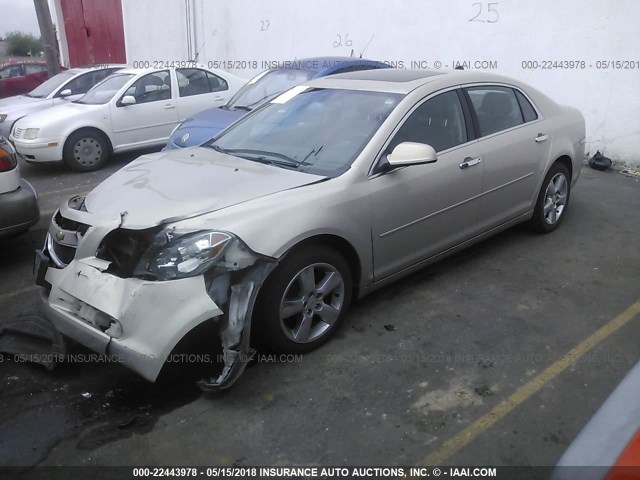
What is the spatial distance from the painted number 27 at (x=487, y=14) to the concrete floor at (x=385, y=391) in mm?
5445

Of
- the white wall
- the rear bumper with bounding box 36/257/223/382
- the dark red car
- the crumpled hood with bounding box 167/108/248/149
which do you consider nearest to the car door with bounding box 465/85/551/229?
the rear bumper with bounding box 36/257/223/382

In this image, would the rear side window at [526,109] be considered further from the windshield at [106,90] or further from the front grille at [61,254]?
the windshield at [106,90]

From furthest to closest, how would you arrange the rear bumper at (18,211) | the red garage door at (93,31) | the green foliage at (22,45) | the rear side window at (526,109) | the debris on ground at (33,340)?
1. the green foliage at (22,45)
2. the red garage door at (93,31)
3. the rear side window at (526,109)
4. the rear bumper at (18,211)
5. the debris on ground at (33,340)

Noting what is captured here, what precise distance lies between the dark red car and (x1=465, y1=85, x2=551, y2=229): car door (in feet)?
41.2

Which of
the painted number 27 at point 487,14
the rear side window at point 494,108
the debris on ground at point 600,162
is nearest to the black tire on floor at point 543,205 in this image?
the rear side window at point 494,108

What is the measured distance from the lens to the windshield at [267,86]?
7.39 m

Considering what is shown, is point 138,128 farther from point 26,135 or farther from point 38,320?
point 38,320

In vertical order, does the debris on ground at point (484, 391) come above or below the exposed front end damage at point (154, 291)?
below

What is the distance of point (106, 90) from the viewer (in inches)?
354

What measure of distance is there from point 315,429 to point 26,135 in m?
7.20

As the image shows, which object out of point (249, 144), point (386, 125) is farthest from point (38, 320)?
point (386, 125)

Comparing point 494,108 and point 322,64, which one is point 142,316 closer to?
point 494,108

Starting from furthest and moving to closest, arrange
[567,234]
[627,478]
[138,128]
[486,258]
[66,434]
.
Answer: [138,128]
[567,234]
[486,258]
[66,434]
[627,478]

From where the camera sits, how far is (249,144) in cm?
415
